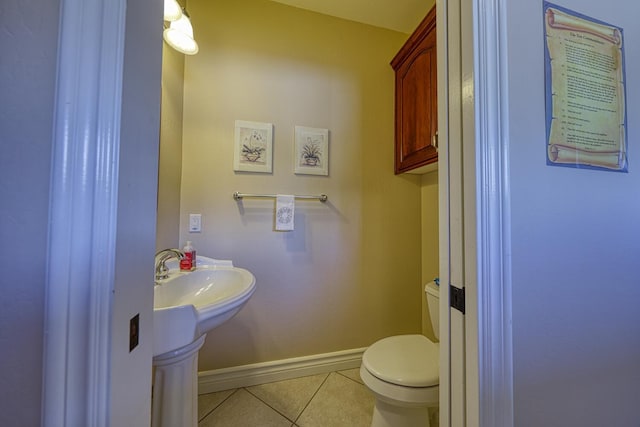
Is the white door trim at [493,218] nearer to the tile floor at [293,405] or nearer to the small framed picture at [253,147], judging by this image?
the tile floor at [293,405]

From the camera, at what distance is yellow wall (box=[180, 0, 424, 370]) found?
57.8 inches

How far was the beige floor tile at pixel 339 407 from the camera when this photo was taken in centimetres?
124

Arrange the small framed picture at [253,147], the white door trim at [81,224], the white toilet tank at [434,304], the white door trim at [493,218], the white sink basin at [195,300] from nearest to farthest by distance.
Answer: the white door trim at [81,224]
the white door trim at [493,218]
the white sink basin at [195,300]
the white toilet tank at [434,304]
the small framed picture at [253,147]

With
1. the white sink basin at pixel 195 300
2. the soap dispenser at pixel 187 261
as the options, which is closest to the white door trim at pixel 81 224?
the white sink basin at pixel 195 300

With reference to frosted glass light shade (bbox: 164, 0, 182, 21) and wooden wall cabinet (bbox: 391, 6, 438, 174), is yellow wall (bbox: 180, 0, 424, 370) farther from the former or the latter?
frosted glass light shade (bbox: 164, 0, 182, 21)

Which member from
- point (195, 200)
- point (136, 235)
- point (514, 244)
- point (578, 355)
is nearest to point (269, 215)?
point (195, 200)

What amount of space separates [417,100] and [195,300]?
1.79 meters

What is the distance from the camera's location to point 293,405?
1342mm

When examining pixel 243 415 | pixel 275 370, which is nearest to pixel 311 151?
pixel 275 370

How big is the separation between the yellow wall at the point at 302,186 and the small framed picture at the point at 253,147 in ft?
0.15

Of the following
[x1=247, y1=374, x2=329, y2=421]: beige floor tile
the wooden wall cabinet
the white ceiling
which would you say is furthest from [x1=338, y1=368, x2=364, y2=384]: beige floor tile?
the white ceiling

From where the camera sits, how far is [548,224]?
602 mm

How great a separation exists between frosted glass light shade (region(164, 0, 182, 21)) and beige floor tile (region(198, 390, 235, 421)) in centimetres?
207

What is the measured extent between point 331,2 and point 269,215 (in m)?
1.54
